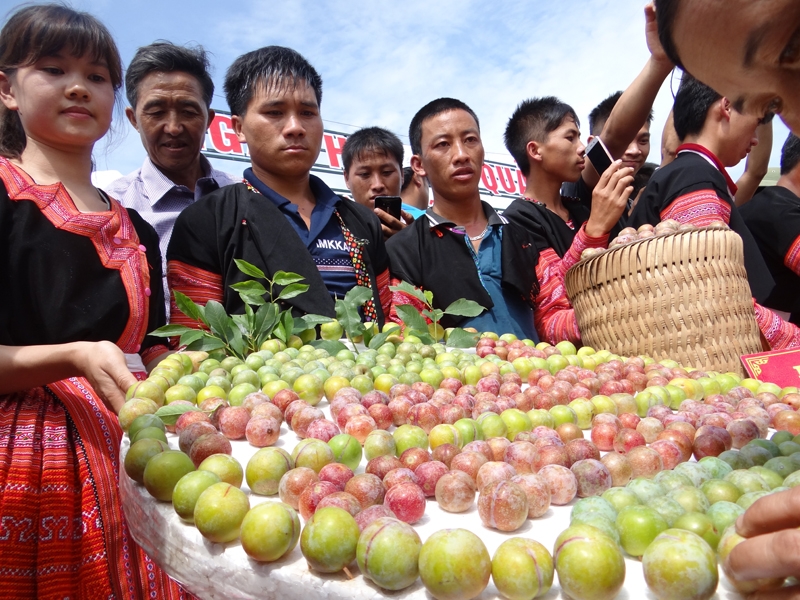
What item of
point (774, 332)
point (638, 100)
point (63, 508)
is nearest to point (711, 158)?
point (638, 100)

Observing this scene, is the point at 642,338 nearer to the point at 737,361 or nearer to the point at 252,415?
the point at 737,361

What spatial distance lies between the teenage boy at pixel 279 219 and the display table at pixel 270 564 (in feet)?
4.33

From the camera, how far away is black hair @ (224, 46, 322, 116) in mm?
2295

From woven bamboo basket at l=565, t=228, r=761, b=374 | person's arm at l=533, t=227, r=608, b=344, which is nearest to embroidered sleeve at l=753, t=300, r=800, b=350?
woven bamboo basket at l=565, t=228, r=761, b=374

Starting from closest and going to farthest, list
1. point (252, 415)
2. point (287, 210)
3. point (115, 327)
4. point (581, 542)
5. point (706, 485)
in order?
1. point (581, 542)
2. point (706, 485)
3. point (252, 415)
4. point (115, 327)
5. point (287, 210)

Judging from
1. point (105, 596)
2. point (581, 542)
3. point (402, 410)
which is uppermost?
point (402, 410)

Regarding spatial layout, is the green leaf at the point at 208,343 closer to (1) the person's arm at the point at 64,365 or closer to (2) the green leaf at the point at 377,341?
(1) the person's arm at the point at 64,365

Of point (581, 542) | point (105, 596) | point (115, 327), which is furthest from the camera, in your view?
point (115, 327)

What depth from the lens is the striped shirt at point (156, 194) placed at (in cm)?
267

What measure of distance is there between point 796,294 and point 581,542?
9.81ft

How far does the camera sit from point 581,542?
536mm

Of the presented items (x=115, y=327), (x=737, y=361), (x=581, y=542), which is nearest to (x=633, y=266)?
(x=737, y=361)

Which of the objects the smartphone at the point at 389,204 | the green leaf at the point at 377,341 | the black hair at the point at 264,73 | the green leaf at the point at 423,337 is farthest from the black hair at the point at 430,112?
the green leaf at the point at 377,341

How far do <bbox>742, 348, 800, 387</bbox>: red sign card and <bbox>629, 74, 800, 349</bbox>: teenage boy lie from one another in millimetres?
428
